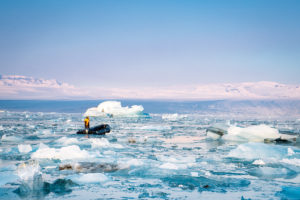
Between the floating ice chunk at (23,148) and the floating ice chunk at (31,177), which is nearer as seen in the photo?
the floating ice chunk at (31,177)

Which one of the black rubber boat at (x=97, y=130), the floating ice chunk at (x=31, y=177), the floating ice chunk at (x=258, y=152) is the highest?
the floating ice chunk at (x=31, y=177)

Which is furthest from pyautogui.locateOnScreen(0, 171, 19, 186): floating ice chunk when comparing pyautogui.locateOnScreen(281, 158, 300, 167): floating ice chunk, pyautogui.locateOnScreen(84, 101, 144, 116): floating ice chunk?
pyautogui.locateOnScreen(84, 101, 144, 116): floating ice chunk

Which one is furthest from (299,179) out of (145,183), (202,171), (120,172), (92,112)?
(92,112)

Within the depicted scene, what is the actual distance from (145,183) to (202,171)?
146 cm

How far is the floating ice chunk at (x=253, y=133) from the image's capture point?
1248 centimetres

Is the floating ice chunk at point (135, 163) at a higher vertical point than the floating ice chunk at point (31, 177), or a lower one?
lower

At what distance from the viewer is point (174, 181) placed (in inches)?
197

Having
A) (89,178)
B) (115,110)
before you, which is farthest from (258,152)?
(115,110)

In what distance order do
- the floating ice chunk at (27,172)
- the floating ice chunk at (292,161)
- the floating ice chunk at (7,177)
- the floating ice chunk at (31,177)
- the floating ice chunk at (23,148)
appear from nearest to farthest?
1. the floating ice chunk at (31,177)
2. the floating ice chunk at (27,172)
3. the floating ice chunk at (7,177)
4. the floating ice chunk at (292,161)
5. the floating ice chunk at (23,148)

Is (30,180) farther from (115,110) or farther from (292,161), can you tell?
(115,110)

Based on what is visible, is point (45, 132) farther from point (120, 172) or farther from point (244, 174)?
point (244, 174)

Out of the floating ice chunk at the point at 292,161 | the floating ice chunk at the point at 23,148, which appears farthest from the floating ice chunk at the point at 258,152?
the floating ice chunk at the point at 23,148

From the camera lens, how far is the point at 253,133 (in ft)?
41.9

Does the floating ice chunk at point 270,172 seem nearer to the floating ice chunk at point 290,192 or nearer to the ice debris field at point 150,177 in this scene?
the ice debris field at point 150,177
